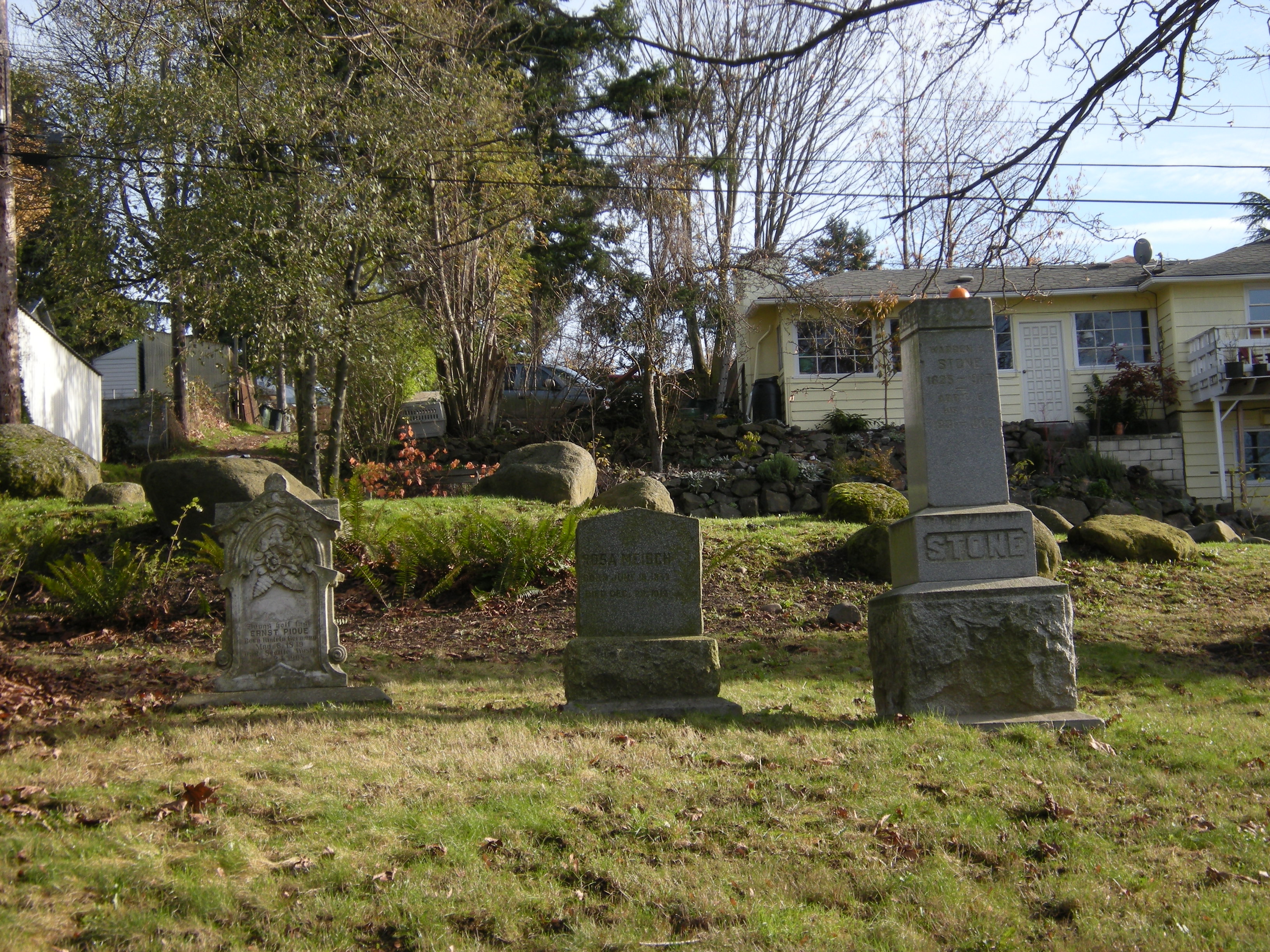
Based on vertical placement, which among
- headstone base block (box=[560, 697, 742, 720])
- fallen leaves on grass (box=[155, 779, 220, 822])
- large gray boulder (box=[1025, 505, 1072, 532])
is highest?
large gray boulder (box=[1025, 505, 1072, 532])

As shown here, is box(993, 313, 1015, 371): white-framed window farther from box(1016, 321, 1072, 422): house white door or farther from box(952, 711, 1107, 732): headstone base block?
box(952, 711, 1107, 732): headstone base block

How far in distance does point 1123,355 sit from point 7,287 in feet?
76.7

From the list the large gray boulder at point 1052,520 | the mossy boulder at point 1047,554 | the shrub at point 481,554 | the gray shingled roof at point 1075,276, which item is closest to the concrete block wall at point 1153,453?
the gray shingled roof at point 1075,276

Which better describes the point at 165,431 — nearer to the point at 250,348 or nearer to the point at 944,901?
the point at 250,348

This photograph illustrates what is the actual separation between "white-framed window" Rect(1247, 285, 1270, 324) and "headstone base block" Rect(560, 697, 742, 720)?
21578 millimetres

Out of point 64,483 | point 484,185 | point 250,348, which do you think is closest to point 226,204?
point 250,348

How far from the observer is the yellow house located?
72.8 feet

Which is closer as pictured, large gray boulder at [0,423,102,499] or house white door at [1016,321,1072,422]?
large gray boulder at [0,423,102,499]

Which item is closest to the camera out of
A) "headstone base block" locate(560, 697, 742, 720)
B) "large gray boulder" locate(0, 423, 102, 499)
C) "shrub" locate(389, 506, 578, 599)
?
"headstone base block" locate(560, 697, 742, 720)

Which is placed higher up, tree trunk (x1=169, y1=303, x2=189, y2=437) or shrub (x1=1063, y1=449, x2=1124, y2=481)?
tree trunk (x1=169, y1=303, x2=189, y2=437)

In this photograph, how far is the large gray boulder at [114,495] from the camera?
14781mm

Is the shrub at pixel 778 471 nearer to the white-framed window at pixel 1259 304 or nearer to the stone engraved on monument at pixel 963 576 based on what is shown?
the stone engraved on monument at pixel 963 576

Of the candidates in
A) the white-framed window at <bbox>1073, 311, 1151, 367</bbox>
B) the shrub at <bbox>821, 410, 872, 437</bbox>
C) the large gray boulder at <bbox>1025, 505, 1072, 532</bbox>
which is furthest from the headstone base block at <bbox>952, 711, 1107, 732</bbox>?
the white-framed window at <bbox>1073, 311, 1151, 367</bbox>

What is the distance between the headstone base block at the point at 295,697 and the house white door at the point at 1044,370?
19.6 m
